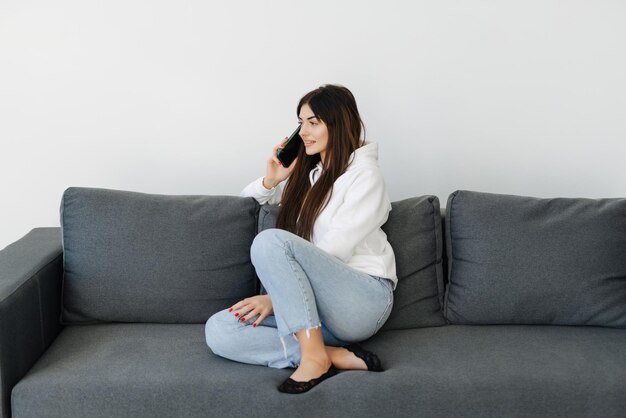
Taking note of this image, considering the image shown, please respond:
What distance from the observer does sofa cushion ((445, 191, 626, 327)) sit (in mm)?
2459

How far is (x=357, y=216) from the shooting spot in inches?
90.9

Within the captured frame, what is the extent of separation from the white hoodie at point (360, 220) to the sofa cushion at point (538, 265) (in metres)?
0.30

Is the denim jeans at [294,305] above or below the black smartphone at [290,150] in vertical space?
below

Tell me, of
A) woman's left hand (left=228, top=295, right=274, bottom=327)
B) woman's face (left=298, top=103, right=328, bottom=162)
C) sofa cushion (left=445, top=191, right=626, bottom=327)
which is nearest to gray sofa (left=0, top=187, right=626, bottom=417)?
sofa cushion (left=445, top=191, right=626, bottom=327)

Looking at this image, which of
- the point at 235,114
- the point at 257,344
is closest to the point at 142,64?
the point at 235,114

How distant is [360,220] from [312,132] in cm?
37

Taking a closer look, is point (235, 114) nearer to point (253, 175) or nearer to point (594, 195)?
point (253, 175)

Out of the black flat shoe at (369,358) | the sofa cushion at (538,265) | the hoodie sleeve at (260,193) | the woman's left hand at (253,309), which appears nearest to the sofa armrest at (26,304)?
the woman's left hand at (253,309)

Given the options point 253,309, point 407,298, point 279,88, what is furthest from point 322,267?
point 279,88

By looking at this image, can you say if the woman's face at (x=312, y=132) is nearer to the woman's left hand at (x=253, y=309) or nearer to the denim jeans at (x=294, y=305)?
the denim jeans at (x=294, y=305)

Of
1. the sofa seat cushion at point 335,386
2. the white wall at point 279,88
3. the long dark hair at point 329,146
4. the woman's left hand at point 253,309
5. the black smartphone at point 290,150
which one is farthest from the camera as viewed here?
the white wall at point 279,88

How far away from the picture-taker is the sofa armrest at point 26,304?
6.55ft

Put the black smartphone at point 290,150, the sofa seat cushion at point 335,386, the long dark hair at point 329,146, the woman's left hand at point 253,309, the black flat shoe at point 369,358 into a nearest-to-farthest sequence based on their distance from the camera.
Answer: the sofa seat cushion at point 335,386 → the black flat shoe at point 369,358 → the woman's left hand at point 253,309 → the long dark hair at point 329,146 → the black smartphone at point 290,150

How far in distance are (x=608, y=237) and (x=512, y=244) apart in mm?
334
